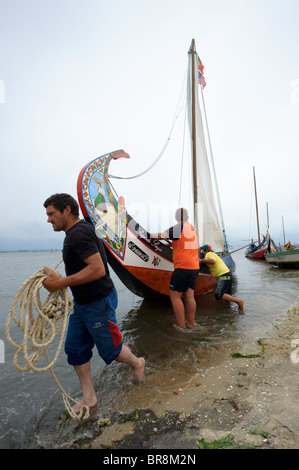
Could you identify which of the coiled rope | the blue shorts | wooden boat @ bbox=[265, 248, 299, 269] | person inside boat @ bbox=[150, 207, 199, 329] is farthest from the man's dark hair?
wooden boat @ bbox=[265, 248, 299, 269]

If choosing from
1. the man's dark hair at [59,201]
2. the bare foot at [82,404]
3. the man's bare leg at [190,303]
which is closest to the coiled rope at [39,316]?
the bare foot at [82,404]

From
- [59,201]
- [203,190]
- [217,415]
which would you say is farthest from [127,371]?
[203,190]

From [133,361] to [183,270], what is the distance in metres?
2.11

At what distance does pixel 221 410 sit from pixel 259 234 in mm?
38532

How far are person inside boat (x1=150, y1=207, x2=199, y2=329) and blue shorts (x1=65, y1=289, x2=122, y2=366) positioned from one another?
2.17 m

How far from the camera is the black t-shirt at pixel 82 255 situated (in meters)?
2.21

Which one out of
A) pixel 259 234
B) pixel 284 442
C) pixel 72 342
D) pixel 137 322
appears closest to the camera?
pixel 284 442

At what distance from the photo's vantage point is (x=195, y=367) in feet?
9.91

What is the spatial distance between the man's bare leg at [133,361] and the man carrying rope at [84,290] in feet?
0.05

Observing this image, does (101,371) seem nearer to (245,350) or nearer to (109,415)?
(109,415)

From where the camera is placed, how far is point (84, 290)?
231cm

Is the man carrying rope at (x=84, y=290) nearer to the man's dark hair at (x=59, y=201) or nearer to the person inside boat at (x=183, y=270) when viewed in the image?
the man's dark hair at (x=59, y=201)

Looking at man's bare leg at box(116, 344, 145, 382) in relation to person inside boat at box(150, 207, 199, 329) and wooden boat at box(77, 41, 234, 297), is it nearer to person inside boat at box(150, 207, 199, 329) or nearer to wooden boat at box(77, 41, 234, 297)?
person inside boat at box(150, 207, 199, 329)

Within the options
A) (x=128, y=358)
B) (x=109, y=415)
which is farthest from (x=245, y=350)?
(x=109, y=415)
